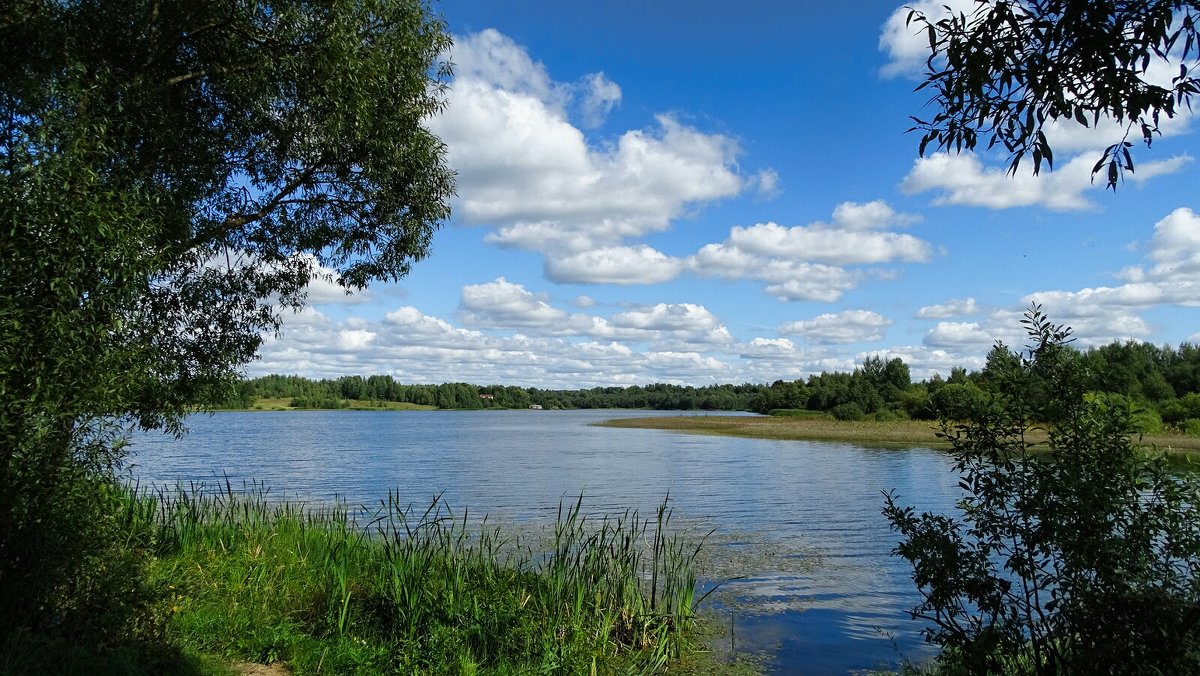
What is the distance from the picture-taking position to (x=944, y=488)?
28234mm

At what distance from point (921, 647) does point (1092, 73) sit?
9540 millimetres

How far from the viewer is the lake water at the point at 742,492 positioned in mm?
11828

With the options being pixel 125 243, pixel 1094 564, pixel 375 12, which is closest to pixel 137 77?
pixel 125 243

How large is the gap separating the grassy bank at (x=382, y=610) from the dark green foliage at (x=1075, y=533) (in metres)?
3.48

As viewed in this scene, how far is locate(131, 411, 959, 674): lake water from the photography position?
1183 centimetres

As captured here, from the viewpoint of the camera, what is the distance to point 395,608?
342 inches

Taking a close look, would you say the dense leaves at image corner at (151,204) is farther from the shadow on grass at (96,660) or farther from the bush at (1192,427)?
the bush at (1192,427)

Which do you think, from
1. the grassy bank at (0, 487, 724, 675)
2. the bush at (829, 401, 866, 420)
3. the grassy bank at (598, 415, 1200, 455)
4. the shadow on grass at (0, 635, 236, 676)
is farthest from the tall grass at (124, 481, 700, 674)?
the bush at (829, 401, 866, 420)

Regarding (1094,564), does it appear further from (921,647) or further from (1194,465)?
(921,647)

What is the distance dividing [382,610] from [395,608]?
14.5 inches

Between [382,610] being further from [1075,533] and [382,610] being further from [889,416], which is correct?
[889,416]

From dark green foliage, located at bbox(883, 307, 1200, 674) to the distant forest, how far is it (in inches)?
9.1

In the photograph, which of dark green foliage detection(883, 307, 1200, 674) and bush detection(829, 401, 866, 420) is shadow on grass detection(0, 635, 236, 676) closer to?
dark green foliage detection(883, 307, 1200, 674)

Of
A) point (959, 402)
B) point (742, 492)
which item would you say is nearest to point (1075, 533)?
point (959, 402)
